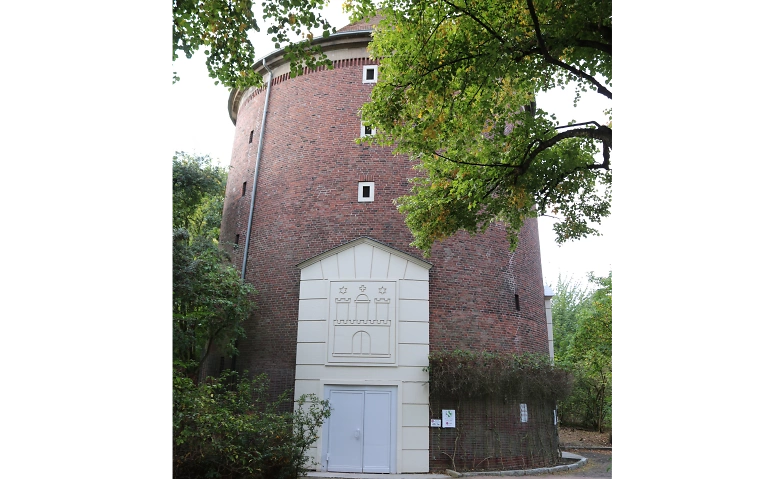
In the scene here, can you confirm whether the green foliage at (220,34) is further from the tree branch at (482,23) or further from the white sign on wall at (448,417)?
the white sign on wall at (448,417)

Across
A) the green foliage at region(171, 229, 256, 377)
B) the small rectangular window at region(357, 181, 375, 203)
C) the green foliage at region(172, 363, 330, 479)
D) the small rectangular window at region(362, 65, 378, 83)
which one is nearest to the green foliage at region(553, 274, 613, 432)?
the small rectangular window at region(357, 181, 375, 203)

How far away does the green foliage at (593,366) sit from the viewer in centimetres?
2531

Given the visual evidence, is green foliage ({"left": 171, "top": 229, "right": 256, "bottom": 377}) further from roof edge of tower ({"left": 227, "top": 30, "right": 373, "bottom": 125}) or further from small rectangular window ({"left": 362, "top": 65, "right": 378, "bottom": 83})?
small rectangular window ({"left": 362, "top": 65, "right": 378, "bottom": 83})

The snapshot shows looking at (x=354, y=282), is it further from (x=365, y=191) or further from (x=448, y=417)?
(x=448, y=417)

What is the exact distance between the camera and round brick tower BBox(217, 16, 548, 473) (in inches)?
586

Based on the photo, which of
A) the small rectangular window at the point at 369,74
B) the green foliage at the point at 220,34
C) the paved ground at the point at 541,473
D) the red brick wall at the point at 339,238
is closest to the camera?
the green foliage at the point at 220,34

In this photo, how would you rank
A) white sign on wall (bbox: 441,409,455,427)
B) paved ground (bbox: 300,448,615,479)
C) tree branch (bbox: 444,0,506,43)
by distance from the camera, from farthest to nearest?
white sign on wall (bbox: 441,409,455,427), paved ground (bbox: 300,448,615,479), tree branch (bbox: 444,0,506,43)

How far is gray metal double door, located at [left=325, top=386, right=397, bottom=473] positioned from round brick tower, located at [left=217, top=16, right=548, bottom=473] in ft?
0.09

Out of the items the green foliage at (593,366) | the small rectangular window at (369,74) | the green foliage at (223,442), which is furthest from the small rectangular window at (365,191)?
the green foliage at (593,366)

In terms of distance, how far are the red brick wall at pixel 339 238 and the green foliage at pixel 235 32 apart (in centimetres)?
863

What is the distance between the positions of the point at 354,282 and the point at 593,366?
1508cm
